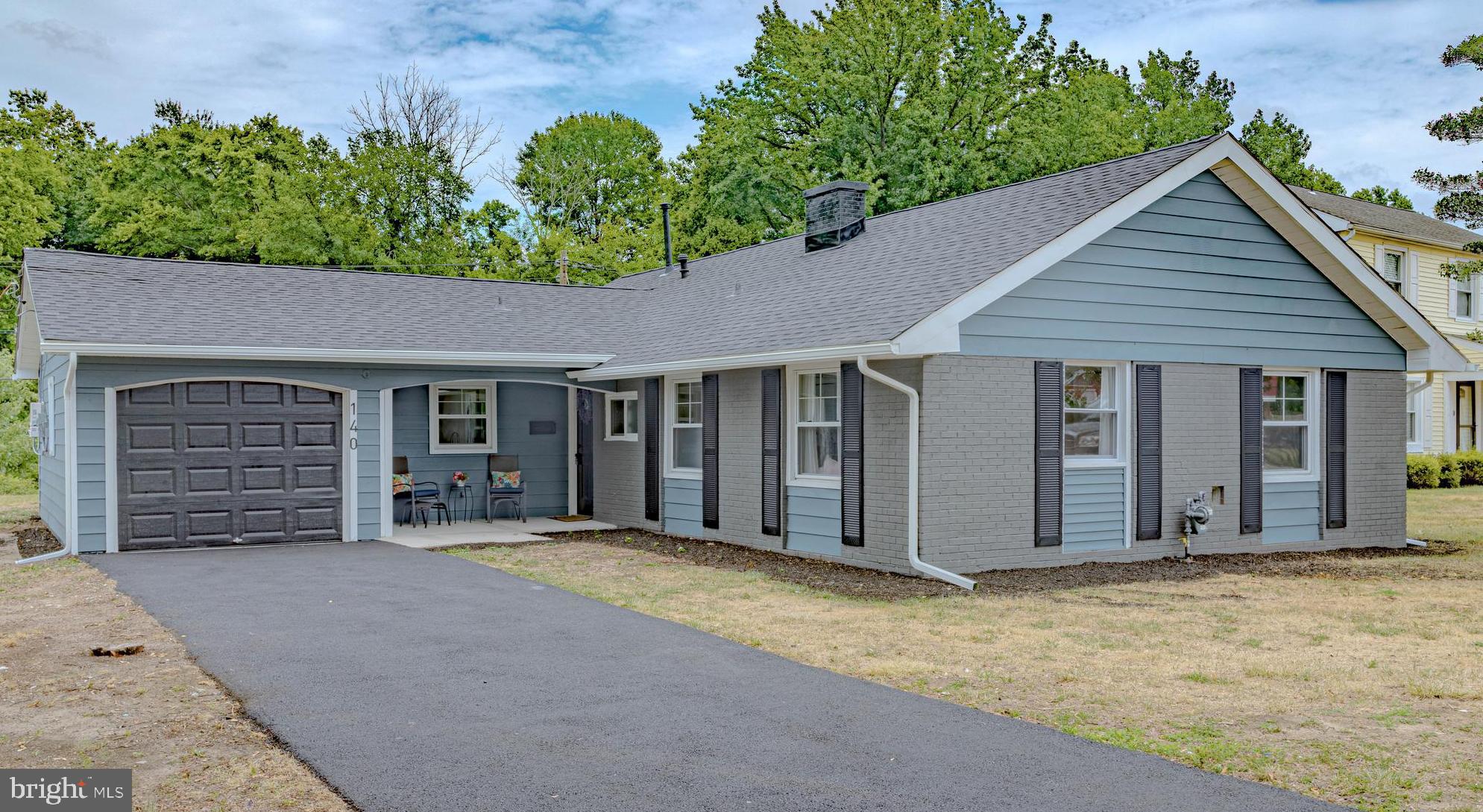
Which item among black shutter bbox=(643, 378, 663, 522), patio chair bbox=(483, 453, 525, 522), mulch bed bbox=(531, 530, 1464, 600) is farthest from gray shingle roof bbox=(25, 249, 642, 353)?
mulch bed bbox=(531, 530, 1464, 600)

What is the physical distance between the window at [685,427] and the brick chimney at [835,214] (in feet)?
9.58

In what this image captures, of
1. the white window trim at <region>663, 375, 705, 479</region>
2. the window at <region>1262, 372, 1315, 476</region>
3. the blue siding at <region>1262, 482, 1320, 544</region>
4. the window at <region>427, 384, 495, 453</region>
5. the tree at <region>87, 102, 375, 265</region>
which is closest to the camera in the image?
the blue siding at <region>1262, 482, 1320, 544</region>

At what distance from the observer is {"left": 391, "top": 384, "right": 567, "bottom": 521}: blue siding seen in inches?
659

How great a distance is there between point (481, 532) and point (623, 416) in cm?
271

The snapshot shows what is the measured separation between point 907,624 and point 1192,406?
5.75 meters

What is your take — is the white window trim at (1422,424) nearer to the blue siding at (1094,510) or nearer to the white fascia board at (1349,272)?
the white fascia board at (1349,272)

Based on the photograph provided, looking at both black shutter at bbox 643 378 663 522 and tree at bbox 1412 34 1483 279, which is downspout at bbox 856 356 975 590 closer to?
black shutter at bbox 643 378 663 522

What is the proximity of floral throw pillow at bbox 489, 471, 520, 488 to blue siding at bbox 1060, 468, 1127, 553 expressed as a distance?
8.50 metres

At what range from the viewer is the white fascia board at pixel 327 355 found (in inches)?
495

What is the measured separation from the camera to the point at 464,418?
17109 mm

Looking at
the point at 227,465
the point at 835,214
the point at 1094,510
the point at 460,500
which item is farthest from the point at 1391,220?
the point at 227,465

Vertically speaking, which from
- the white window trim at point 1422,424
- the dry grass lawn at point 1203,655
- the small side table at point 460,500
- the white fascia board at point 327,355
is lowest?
the dry grass lawn at point 1203,655

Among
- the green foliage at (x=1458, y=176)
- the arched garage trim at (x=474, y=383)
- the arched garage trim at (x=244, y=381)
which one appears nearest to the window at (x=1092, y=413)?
the green foliage at (x=1458, y=176)

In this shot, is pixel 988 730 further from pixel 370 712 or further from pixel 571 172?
pixel 571 172
